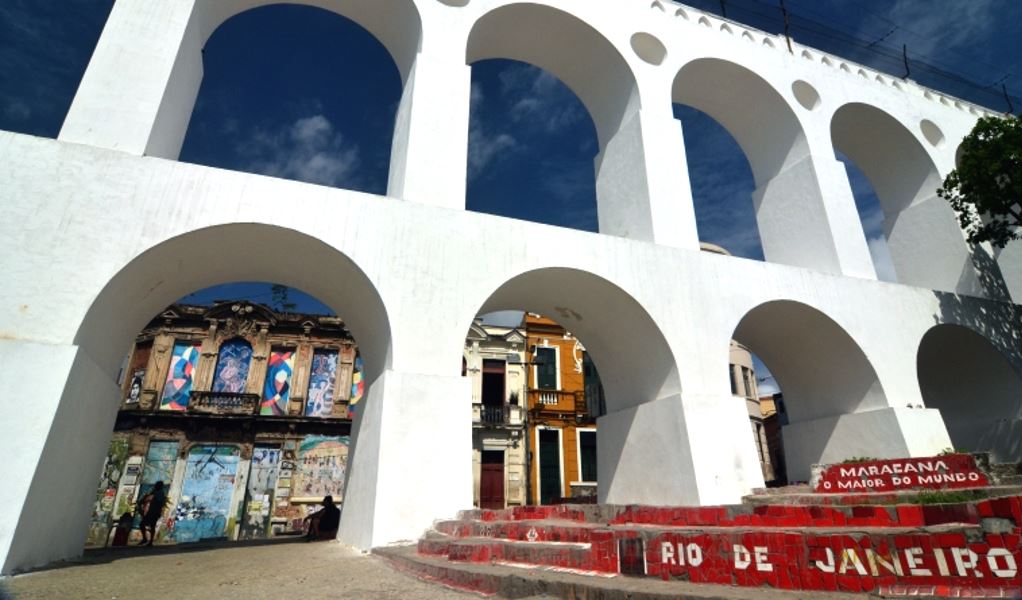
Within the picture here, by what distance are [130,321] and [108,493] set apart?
1355 cm

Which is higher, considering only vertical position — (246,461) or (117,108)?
(117,108)

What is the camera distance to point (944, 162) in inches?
521

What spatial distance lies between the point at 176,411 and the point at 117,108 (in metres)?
14.0

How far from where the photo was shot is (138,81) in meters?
7.16

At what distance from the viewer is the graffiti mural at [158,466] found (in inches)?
674

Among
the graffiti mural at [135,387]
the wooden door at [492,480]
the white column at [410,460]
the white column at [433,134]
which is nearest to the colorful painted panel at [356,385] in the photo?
the wooden door at [492,480]

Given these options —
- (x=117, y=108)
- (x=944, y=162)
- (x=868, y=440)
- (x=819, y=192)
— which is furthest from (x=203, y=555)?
(x=944, y=162)

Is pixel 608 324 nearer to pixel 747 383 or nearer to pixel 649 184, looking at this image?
pixel 649 184

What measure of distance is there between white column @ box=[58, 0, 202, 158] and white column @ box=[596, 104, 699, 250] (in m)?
7.11

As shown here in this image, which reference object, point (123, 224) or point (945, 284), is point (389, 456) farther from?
point (945, 284)

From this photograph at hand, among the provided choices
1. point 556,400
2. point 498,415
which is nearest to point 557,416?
point 556,400

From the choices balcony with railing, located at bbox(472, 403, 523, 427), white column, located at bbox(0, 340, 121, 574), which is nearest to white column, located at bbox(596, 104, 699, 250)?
white column, located at bbox(0, 340, 121, 574)

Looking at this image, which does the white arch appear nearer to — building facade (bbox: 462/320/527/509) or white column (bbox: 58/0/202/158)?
white column (bbox: 58/0/202/158)

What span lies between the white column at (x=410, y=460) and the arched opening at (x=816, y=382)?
18.3ft
